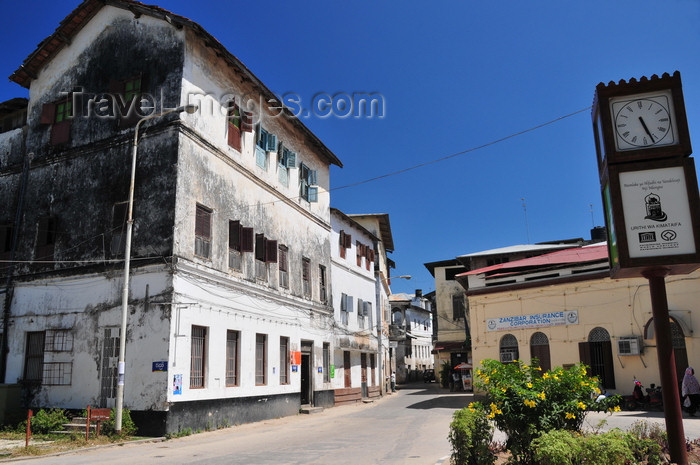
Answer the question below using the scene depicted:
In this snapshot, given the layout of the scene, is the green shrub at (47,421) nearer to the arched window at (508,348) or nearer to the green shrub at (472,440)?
the green shrub at (472,440)

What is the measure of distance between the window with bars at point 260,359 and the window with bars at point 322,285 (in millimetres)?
6178

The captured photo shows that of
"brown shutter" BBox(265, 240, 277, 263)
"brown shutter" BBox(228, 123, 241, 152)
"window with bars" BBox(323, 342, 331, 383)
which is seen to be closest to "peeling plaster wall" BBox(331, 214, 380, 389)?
"window with bars" BBox(323, 342, 331, 383)

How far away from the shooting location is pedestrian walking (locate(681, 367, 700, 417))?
17.3 m

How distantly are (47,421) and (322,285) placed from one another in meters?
14.4

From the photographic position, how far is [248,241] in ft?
66.8

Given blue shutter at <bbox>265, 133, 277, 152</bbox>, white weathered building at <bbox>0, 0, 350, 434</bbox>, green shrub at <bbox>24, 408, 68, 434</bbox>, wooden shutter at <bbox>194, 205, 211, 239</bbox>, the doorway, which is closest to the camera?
green shrub at <bbox>24, 408, 68, 434</bbox>

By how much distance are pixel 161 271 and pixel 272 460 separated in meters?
7.45

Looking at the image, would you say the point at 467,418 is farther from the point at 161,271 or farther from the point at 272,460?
the point at 161,271

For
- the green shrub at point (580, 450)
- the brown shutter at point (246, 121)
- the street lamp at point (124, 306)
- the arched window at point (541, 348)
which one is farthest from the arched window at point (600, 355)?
the street lamp at point (124, 306)

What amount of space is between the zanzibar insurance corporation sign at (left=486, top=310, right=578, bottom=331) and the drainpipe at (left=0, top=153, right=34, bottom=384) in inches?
732

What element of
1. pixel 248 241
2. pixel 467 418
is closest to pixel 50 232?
pixel 248 241

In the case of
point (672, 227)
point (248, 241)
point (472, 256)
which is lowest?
point (672, 227)

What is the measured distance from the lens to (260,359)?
69.1 feet

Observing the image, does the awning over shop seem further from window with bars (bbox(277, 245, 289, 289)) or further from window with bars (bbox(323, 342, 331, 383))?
window with bars (bbox(277, 245, 289, 289))
